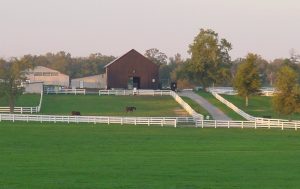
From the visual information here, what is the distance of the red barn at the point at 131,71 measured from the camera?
114 metres

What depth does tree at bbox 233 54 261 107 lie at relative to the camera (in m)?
87.4

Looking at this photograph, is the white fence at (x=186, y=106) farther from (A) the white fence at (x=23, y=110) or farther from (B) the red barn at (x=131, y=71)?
(A) the white fence at (x=23, y=110)

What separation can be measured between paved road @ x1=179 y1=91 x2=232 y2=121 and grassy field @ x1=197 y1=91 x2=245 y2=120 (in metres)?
0.53

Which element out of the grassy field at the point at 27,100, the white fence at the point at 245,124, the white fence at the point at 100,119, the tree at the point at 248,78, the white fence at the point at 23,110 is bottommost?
the white fence at the point at 245,124

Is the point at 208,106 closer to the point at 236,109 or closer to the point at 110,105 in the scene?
the point at 236,109

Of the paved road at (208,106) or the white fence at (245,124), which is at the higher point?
the paved road at (208,106)

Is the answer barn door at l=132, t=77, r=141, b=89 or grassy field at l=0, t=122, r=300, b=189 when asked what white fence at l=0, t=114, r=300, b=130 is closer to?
grassy field at l=0, t=122, r=300, b=189

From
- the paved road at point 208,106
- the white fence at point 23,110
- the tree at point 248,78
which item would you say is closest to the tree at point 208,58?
the paved road at point 208,106

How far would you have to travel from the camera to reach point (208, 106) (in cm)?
8588

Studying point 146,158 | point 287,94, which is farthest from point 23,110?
point 146,158

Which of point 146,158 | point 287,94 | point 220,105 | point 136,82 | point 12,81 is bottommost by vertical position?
point 146,158

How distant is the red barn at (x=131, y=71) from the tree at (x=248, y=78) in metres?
27.3

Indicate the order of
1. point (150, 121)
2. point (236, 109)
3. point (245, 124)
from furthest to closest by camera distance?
point (236, 109) → point (150, 121) → point (245, 124)

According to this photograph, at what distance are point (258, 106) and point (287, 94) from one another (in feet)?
79.3
